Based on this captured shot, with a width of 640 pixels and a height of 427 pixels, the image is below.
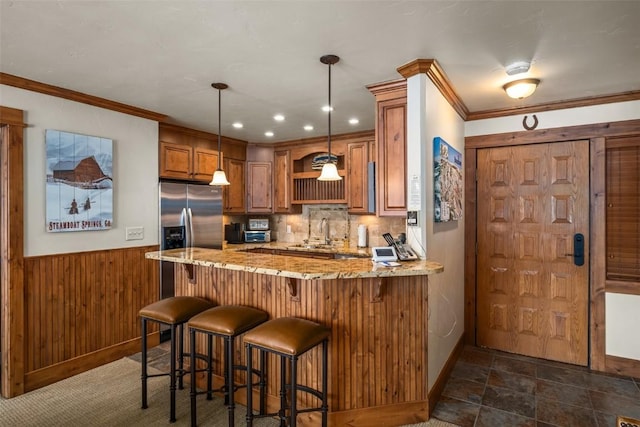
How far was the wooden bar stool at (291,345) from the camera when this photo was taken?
6.31 ft

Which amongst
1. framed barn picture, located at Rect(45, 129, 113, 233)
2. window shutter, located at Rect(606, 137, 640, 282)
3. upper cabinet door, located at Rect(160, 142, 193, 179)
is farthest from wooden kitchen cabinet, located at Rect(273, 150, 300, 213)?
window shutter, located at Rect(606, 137, 640, 282)

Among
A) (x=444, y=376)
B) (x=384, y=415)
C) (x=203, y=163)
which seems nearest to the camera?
(x=384, y=415)

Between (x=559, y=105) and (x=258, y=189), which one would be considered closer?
(x=559, y=105)

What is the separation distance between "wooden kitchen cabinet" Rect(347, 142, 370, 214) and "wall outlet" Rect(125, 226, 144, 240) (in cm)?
250

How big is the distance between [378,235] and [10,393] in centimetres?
401

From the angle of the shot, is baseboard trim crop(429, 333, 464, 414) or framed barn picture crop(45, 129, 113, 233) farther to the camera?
framed barn picture crop(45, 129, 113, 233)

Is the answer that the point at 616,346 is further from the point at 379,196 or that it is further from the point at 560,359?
the point at 379,196

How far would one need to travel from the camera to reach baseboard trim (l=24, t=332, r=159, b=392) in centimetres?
285

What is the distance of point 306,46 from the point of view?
2.18m

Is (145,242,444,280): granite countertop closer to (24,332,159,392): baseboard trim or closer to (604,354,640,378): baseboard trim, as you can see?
(24,332,159,392): baseboard trim

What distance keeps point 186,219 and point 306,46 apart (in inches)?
103

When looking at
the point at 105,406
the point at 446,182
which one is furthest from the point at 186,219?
the point at 446,182

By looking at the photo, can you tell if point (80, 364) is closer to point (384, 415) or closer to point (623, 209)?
point (384, 415)

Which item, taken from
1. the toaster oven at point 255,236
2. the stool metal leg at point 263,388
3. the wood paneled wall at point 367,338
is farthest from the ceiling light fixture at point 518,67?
the toaster oven at point 255,236
